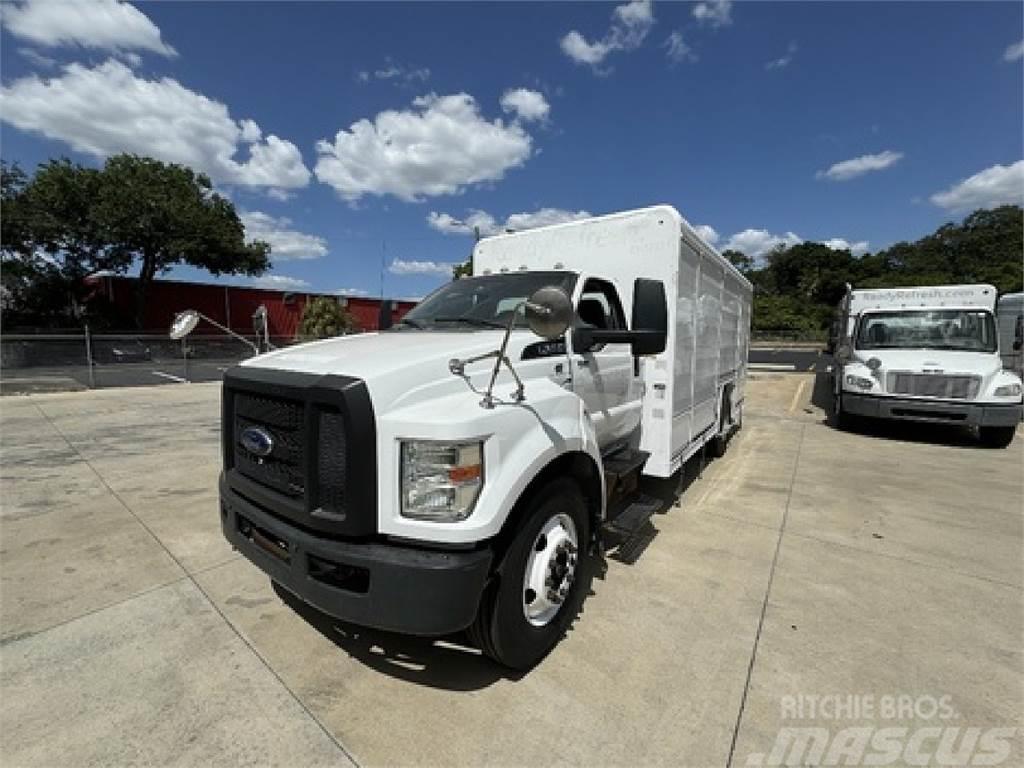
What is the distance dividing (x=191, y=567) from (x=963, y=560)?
5.72 metres

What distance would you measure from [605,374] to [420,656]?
6.71ft

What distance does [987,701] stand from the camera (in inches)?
95.6

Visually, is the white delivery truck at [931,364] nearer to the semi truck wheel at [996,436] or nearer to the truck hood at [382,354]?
the semi truck wheel at [996,436]

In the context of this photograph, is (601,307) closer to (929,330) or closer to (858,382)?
(858,382)

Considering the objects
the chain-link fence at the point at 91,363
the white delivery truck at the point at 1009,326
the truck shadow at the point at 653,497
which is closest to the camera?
the truck shadow at the point at 653,497

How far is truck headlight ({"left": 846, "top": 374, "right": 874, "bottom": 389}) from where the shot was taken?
335 inches

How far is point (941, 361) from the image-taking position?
812 centimetres

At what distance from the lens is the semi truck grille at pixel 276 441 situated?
235 centimetres

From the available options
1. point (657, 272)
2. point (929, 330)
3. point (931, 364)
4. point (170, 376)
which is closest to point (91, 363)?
point (170, 376)

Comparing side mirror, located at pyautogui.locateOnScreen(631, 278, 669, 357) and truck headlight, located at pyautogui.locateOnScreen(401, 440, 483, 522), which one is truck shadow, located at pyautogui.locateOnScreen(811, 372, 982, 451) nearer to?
side mirror, located at pyautogui.locateOnScreen(631, 278, 669, 357)

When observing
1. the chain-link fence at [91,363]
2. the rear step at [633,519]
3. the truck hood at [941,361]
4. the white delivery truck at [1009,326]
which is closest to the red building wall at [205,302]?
the chain-link fence at [91,363]

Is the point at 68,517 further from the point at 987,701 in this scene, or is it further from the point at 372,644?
the point at 987,701

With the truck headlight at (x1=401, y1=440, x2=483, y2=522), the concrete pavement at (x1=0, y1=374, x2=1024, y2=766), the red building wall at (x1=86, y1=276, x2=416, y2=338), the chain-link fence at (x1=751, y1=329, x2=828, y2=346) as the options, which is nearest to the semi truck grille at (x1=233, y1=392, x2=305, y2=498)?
the truck headlight at (x1=401, y1=440, x2=483, y2=522)

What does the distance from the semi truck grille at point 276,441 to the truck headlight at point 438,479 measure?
1.75 feet
